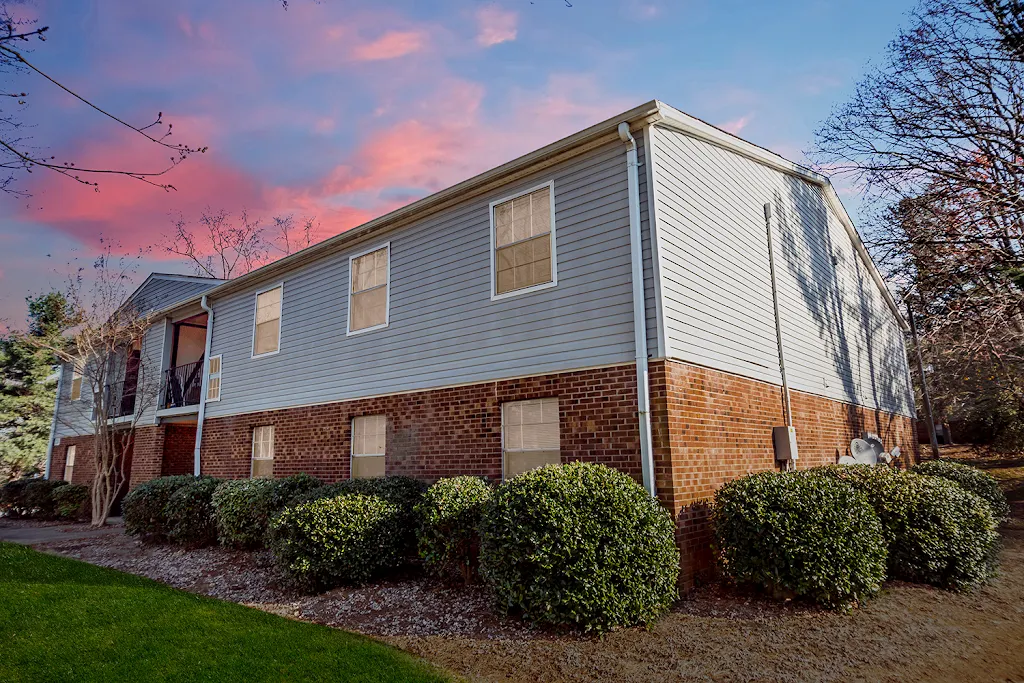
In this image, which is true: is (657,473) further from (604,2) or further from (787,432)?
(604,2)

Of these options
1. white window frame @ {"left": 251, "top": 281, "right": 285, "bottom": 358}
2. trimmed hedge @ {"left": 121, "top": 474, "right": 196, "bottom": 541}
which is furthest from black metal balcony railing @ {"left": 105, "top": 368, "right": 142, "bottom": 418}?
white window frame @ {"left": 251, "top": 281, "right": 285, "bottom": 358}

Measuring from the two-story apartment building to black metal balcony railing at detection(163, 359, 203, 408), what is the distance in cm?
179

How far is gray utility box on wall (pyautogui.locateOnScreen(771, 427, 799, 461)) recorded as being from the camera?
9.33 metres

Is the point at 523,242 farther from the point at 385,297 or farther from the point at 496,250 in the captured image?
the point at 385,297

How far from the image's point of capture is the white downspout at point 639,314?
23.1ft

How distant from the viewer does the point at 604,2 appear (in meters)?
5.02

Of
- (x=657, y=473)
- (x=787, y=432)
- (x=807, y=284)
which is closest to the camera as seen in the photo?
(x=657, y=473)

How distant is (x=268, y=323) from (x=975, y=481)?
45.3ft

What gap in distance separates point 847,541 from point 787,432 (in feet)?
10.6

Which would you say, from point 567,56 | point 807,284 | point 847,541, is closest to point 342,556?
point 847,541

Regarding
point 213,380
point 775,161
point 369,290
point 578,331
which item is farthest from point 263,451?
point 775,161

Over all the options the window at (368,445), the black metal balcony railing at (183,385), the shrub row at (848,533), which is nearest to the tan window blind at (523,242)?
the window at (368,445)

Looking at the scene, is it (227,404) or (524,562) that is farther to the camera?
(227,404)

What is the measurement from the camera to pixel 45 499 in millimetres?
17766
